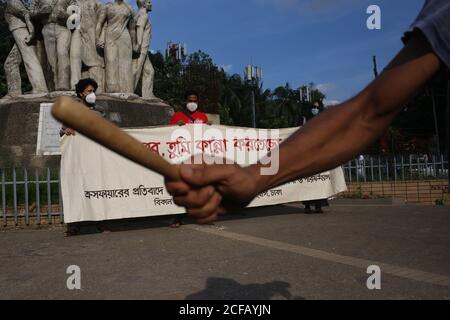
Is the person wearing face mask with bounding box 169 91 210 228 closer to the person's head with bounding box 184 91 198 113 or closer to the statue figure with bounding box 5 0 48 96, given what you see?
the person's head with bounding box 184 91 198 113

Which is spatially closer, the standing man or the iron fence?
the standing man

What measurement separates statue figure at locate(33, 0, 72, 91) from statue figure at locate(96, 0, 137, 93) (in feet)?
3.28

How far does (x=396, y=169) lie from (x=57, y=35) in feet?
32.3

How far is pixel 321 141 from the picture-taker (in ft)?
4.40

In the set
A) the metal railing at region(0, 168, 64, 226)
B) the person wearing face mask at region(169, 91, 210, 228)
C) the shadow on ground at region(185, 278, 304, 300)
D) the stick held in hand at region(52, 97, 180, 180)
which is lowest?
the shadow on ground at region(185, 278, 304, 300)

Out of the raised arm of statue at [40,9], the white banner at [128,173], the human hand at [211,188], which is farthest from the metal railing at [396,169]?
the human hand at [211,188]

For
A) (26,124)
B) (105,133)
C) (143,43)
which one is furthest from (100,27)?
(105,133)

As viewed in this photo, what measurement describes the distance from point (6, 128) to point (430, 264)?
32.2ft

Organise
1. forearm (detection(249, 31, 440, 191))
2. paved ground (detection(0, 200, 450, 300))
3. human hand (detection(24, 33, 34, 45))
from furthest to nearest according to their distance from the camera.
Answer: human hand (detection(24, 33, 34, 45)) → paved ground (detection(0, 200, 450, 300)) → forearm (detection(249, 31, 440, 191))

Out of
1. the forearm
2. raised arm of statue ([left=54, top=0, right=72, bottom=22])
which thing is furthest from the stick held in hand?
raised arm of statue ([left=54, top=0, right=72, bottom=22])

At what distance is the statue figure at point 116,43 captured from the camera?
12359mm

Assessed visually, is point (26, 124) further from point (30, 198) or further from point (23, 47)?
point (30, 198)

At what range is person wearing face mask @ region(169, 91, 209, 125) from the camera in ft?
25.5
